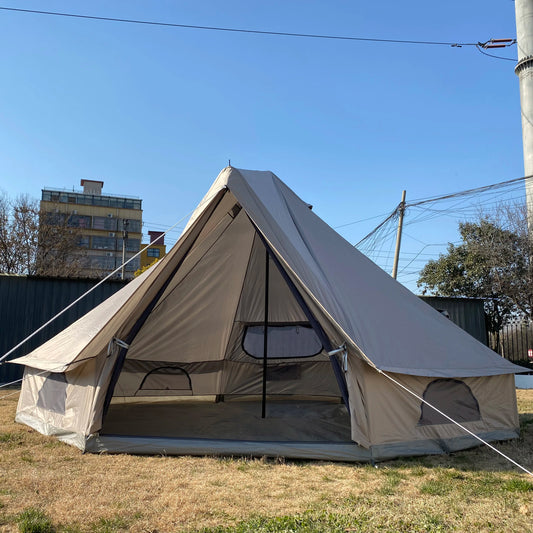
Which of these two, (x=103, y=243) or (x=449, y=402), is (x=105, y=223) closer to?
(x=103, y=243)

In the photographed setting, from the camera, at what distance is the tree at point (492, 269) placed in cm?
1261

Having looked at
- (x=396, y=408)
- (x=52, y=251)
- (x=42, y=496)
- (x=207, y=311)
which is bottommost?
(x=42, y=496)

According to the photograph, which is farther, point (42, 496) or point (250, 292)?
point (250, 292)

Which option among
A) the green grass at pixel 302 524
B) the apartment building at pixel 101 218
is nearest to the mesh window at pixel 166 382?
the green grass at pixel 302 524

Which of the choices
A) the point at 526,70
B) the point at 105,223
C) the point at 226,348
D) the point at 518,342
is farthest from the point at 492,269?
the point at 105,223

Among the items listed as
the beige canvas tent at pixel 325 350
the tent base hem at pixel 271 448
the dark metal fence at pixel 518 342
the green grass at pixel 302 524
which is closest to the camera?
the green grass at pixel 302 524

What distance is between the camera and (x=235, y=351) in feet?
21.6

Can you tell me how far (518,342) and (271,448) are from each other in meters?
10.5

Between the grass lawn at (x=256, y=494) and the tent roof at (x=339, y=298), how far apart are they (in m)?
0.74

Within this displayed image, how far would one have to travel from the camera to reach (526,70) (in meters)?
14.9

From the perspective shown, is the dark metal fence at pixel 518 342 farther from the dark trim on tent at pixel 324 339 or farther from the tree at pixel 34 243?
the tree at pixel 34 243

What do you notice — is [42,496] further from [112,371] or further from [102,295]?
[102,295]

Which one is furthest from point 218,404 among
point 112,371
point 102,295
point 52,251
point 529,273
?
point 52,251

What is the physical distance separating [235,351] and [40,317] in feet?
15.1
